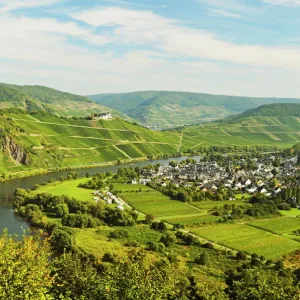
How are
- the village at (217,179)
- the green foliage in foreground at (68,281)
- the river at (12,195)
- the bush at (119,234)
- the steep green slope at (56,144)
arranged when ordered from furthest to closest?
the steep green slope at (56,144) → the village at (217,179) → the river at (12,195) → the bush at (119,234) → the green foliage in foreground at (68,281)

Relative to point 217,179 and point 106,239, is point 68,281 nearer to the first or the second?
point 106,239

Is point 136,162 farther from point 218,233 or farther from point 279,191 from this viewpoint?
point 218,233

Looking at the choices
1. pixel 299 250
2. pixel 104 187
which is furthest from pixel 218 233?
pixel 104 187

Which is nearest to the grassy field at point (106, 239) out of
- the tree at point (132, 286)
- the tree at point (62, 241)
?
the tree at point (62, 241)

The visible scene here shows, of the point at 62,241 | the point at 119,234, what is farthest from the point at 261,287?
the point at 119,234

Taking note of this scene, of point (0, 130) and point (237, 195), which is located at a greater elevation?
point (0, 130)

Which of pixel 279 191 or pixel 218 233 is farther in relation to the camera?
pixel 279 191

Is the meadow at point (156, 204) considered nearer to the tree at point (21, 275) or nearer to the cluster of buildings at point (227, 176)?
the cluster of buildings at point (227, 176)
